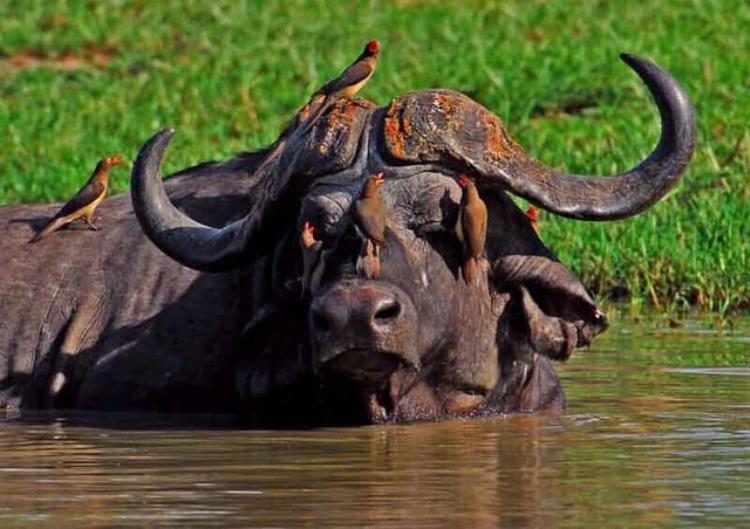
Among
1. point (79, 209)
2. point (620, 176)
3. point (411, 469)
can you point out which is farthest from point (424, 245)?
point (79, 209)

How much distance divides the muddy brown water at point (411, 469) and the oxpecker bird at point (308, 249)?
0.47 meters

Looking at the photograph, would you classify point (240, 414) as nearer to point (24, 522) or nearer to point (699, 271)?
point (24, 522)

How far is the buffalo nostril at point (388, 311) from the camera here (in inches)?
268

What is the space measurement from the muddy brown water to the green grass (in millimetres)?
3028

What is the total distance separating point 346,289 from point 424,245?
56 cm

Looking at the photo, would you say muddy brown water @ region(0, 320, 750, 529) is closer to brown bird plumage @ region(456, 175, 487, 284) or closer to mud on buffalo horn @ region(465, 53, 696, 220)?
brown bird plumage @ region(456, 175, 487, 284)

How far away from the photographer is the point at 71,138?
1494cm

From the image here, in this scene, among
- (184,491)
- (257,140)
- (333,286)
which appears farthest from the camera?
(257,140)

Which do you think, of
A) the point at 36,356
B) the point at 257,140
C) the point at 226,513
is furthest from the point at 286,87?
the point at 226,513

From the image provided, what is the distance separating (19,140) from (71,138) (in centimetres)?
31

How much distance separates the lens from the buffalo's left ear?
766 centimetres

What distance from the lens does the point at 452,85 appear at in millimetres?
16016

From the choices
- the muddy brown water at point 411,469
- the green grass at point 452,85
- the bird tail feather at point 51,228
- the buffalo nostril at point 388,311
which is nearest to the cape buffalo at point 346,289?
the buffalo nostril at point 388,311

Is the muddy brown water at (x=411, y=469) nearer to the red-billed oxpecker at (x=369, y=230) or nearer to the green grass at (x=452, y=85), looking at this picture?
the red-billed oxpecker at (x=369, y=230)
